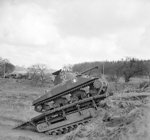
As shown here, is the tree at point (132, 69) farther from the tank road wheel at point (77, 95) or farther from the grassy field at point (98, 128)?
the tank road wheel at point (77, 95)

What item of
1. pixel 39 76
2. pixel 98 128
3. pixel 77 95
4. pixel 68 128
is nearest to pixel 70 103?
pixel 77 95

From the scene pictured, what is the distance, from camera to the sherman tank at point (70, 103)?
1088 centimetres

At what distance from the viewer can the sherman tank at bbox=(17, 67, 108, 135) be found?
35.7ft

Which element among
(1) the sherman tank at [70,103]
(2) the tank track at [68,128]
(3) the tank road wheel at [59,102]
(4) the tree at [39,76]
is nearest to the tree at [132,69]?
(4) the tree at [39,76]

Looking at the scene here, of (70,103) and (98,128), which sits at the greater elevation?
(70,103)

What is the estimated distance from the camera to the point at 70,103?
11156 millimetres

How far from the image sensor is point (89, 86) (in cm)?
1141

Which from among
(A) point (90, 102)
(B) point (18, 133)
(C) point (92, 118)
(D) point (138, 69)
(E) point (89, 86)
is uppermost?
(D) point (138, 69)

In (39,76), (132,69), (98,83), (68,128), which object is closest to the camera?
(68,128)

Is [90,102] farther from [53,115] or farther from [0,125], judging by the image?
[0,125]

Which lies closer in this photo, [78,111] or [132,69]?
[78,111]

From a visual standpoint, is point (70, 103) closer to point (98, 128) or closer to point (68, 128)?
point (68, 128)

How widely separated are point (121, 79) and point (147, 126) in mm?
37246

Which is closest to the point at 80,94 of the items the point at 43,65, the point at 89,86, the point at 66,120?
the point at 89,86
